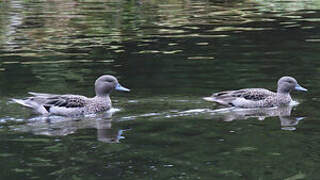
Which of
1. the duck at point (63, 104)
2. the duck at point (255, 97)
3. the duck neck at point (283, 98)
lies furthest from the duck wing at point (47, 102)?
the duck neck at point (283, 98)

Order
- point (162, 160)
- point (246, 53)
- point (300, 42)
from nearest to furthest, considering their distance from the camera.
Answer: point (162, 160) < point (246, 53) < point (300, 42)

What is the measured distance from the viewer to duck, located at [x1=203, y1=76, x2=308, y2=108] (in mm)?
13906

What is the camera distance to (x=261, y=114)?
13.6 meters

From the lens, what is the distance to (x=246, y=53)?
2006 cm

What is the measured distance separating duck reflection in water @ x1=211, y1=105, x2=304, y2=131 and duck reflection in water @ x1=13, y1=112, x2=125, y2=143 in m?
1.90

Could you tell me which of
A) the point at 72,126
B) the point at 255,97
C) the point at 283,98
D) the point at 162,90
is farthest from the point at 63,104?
the point at 283,98

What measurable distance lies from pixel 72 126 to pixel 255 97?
3.40 metres

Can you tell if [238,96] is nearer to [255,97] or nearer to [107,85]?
[255,97]

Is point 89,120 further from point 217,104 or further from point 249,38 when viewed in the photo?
point 249,38

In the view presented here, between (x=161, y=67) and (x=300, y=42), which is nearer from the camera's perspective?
(x=161, y=67)

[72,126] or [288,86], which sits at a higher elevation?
[288,86]

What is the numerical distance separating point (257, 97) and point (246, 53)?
610cm

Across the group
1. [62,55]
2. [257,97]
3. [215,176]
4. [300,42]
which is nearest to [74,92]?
[257,97]

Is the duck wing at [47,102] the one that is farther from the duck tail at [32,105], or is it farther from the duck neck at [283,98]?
the duck neck at [283,98]
